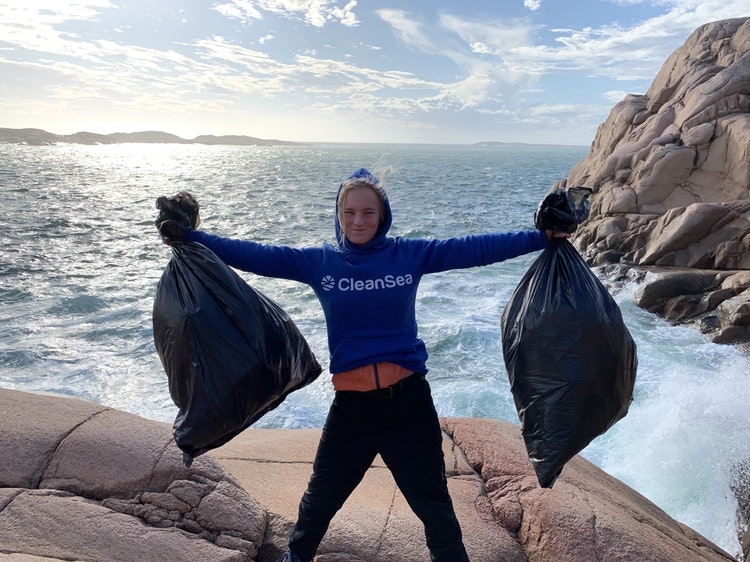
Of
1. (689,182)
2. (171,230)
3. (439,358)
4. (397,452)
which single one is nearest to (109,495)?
(171,230)

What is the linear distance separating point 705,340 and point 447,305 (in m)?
4.57

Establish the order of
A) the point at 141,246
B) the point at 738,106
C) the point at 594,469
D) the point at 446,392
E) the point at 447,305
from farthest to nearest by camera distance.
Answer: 1. the point at 141,246
2. the point at 738,106
3. the point at 447,305
4. the point at 446,392
5. the point at 594,469

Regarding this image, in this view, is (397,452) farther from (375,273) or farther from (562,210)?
(562,210)

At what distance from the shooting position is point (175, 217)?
8.18 ft

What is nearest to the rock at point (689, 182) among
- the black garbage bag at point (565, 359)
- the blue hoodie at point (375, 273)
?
the black garbage bag at point (565, 359)

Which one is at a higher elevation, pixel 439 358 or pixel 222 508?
pixel 222 508

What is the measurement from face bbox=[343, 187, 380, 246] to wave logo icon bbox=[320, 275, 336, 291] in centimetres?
20

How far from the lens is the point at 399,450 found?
2.32 meters

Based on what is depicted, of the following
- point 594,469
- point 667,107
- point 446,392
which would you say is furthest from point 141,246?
point 667,107

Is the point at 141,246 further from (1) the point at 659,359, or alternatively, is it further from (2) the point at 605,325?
(2) the point at 605,325

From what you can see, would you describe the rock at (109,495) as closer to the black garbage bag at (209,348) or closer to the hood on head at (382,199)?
the black garbage bag at (209,348)

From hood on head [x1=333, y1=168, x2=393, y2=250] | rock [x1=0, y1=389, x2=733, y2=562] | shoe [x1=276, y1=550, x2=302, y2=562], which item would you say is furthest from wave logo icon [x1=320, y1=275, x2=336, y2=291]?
rock [x1=0, y1=389, x2=733, y2=562]

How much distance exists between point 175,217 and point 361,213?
845 millimetres

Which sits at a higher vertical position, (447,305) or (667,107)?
(667,107)
